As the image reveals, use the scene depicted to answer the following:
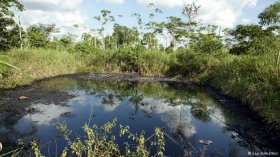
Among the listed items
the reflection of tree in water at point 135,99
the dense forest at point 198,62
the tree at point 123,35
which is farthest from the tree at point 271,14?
the tree at point 123,35

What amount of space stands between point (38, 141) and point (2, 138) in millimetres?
882

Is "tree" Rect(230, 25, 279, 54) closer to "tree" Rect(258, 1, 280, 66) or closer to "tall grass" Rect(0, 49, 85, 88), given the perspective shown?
"tree" Rect(258, 1, 280, 66)

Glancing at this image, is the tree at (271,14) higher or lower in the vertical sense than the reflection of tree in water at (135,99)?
higher

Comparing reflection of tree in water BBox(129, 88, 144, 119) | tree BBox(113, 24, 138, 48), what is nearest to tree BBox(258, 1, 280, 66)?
reflection of tree in water BBox(129, 88, 144, 119)

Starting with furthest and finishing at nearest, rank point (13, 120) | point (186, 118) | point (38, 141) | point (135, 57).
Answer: point (135, 57), point (186, 118), point (13, 120), point (38, 141)

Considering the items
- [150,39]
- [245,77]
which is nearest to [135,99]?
[245,77]

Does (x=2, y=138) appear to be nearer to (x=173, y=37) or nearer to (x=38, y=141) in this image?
(x=38, y=141)

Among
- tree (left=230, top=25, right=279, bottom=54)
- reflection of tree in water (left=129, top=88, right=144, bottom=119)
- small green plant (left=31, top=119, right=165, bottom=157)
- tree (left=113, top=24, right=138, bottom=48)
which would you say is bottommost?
reflection of tree in water (left=129, top=88, right=144, bottom=119)

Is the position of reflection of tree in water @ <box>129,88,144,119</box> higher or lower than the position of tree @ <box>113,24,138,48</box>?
lower

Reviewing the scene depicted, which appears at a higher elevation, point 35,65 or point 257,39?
point 257,39

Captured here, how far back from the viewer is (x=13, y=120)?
746 centimetres

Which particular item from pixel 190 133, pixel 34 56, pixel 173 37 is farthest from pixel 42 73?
pixel 173 37

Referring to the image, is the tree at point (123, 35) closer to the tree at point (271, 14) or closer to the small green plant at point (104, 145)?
the tree at point (271, 14)

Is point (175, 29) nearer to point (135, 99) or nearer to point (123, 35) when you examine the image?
point (123, 35)
